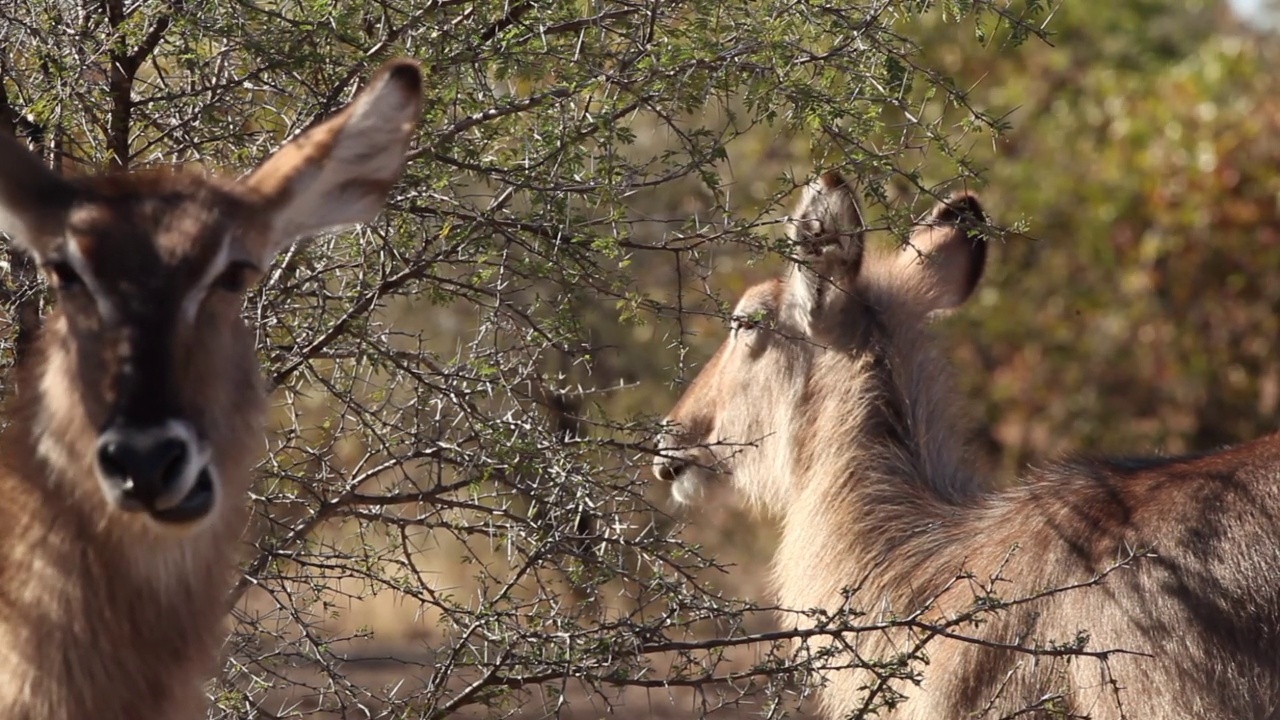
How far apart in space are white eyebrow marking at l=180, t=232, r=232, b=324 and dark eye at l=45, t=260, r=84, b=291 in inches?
9.2

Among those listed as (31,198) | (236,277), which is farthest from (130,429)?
(31,198)

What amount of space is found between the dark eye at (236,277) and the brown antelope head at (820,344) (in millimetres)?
2613

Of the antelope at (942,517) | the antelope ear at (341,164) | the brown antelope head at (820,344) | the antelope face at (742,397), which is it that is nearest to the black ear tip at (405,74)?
the antelope ear at (341,164)

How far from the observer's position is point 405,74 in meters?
3.78

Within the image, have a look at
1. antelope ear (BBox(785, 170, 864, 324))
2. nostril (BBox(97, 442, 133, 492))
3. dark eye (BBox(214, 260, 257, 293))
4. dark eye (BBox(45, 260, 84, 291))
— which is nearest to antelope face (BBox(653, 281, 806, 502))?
antelope ear (BBox(785, 170, 864, 324))

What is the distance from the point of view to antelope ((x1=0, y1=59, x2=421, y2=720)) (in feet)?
10.9

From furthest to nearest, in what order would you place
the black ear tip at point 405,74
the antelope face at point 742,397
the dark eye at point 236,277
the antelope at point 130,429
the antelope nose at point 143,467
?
the antelope face at point 742,397, the black ear tip at point 405,74, the dark eye at point 236,277, the antelope at point 130,429, the antelope nose at point 143,467

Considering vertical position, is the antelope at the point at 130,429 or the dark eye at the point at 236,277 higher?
the dark eye at the point at 236,277

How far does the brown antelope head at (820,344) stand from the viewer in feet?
20.7

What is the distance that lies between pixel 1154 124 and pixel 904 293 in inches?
217

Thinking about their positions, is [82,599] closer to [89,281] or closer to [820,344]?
[89,281]

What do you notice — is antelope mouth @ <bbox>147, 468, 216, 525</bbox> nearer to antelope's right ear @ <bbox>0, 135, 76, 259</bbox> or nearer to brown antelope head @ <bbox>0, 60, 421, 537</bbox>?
brown antelope head @ <bbox>0, 60, 421, 537</bbox>

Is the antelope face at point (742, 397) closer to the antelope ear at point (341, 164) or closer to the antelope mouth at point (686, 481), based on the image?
the antelope mouth at point (686, 481)

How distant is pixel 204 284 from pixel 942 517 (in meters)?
3.37
